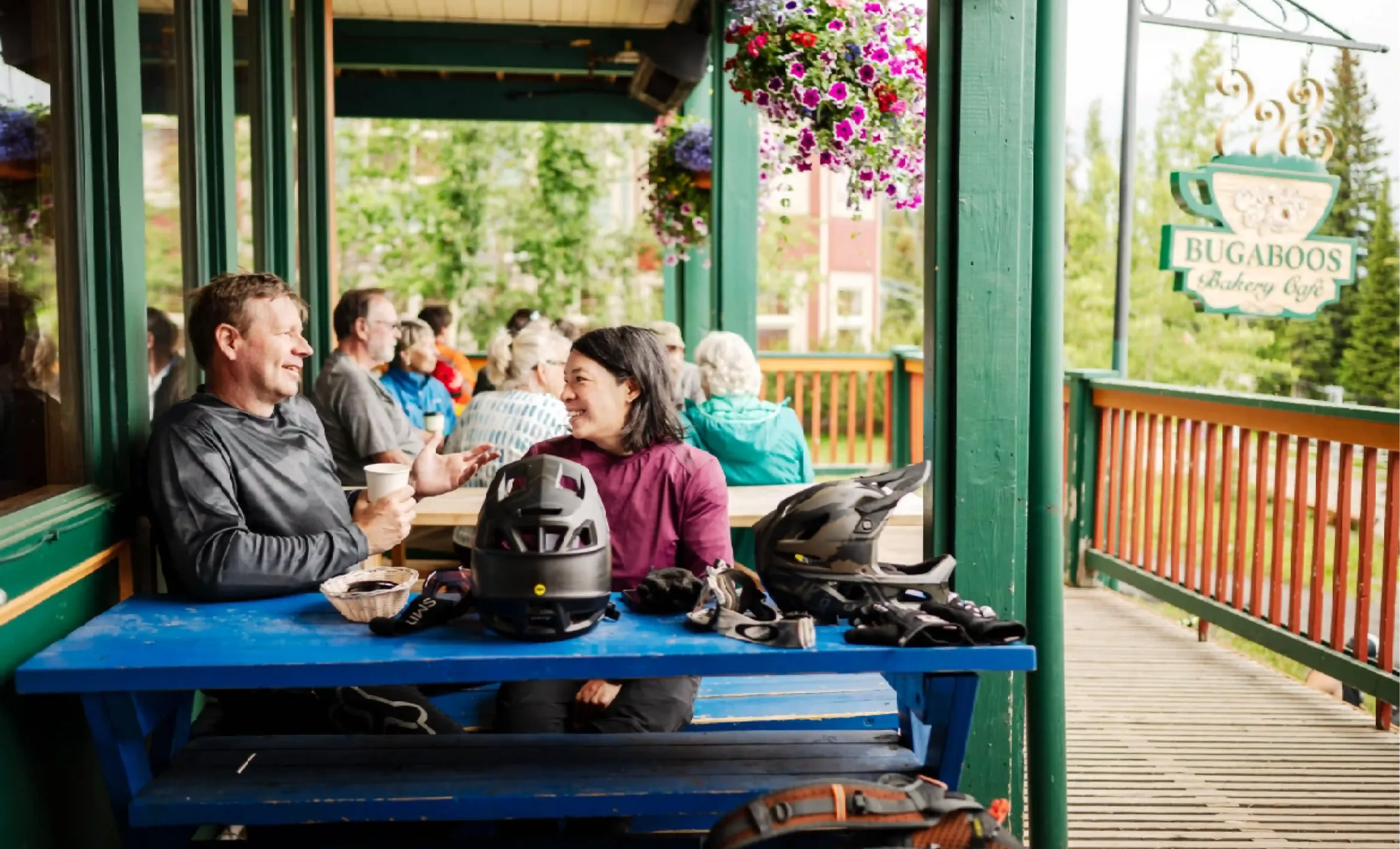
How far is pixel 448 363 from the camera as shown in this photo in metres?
6.80

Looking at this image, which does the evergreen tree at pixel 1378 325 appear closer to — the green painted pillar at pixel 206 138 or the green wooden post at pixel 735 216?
the green wooden post at pixel 735 216

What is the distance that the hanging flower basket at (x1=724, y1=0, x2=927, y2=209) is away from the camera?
A: 4.06m

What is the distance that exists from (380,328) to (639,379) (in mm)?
2041

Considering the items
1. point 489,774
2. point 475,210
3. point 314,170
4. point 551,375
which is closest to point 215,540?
point 489,774

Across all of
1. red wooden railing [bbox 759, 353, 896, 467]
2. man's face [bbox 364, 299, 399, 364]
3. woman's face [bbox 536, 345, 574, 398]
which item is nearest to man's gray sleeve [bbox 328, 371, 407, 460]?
man's face [bbox 364, 299, 399, 364]

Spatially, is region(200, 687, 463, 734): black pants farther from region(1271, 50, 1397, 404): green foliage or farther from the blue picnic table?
region(1271, 50, 1397, 404): green foliage

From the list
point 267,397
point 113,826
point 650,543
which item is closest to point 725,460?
point 650,543

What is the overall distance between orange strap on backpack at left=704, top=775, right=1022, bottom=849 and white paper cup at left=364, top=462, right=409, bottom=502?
1054mm

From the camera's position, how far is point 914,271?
2736 centimetres

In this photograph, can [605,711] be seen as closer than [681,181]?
Yes

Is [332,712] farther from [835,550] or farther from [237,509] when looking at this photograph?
[835,550]

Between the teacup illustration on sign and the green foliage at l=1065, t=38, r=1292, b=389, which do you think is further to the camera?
the green foliage at l=1065, t=38, r=1292, b=389

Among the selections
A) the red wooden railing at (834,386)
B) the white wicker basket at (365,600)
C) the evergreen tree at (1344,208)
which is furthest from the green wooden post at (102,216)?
the evergreen tree at (1344,208)

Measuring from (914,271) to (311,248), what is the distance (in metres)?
23.0
